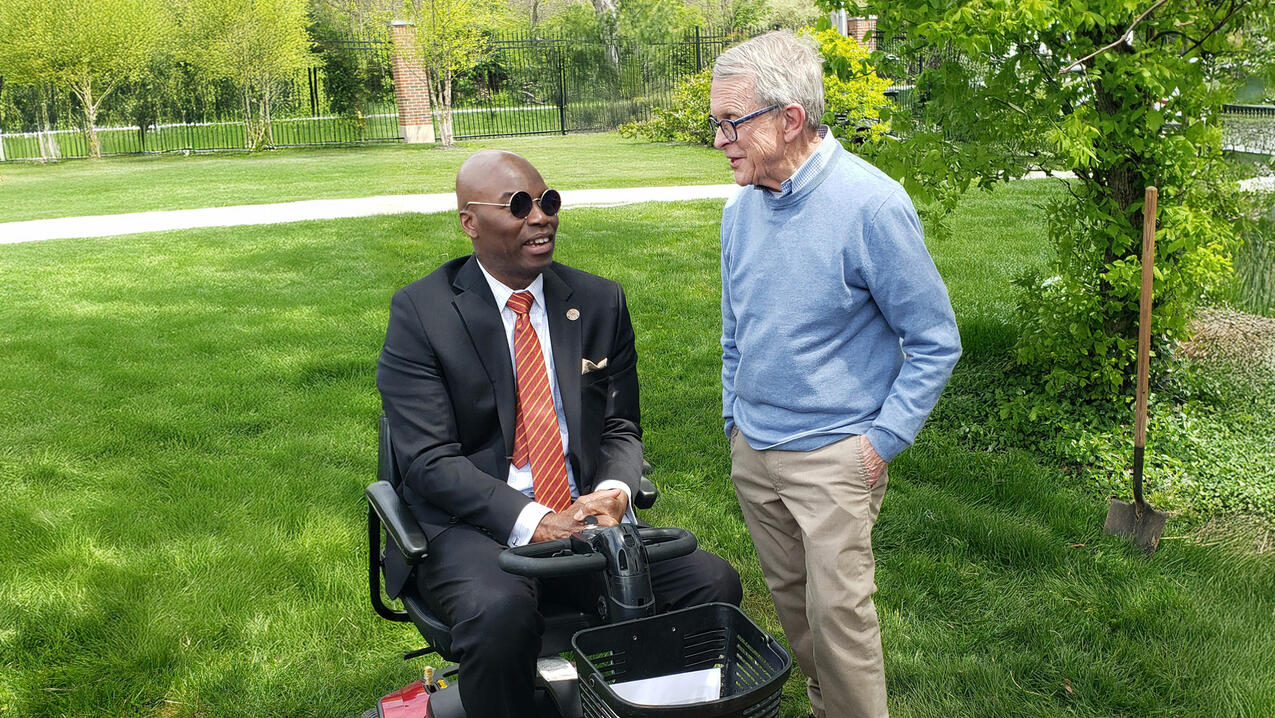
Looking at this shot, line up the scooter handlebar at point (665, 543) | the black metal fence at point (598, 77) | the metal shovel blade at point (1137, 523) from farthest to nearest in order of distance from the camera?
the black metal fence at point (598, 77) < the metal shovel blade at point (1137, 523) < the scooter handlebar at point (665, 543)

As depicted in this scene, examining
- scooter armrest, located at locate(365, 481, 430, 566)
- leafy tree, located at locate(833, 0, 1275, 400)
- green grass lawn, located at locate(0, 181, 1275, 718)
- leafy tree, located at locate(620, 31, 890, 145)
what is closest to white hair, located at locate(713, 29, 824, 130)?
scooter armrest, located at locate(365, 481, 430, 566)

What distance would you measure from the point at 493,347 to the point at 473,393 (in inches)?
5.2

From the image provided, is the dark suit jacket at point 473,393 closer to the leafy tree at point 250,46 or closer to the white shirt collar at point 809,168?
the white shirt collar at point 809,168

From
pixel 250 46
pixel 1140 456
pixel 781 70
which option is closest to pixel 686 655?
pixel 781 70

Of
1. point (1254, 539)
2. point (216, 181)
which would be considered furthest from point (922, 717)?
point (216, 181)

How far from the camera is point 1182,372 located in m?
5.13

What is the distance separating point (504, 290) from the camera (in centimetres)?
294

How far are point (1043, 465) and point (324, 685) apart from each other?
3.22 metres

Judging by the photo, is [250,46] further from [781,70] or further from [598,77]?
[781,70]

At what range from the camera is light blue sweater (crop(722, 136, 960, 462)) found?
2521 millimetres

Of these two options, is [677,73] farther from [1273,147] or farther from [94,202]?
[1273,147]

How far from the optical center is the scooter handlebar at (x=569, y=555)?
2.21 metres

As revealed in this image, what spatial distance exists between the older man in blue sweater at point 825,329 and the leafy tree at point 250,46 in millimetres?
26358

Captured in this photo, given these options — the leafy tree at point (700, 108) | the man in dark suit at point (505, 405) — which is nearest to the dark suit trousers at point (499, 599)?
the man in dark suit at point (505, 405)
